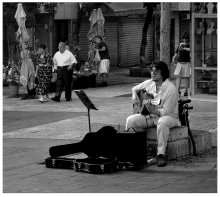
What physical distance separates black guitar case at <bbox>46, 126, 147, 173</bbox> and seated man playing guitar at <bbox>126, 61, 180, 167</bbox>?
0.37 m

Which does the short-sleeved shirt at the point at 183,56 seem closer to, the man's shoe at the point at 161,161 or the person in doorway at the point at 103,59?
the person in doorway at the point at 103,59

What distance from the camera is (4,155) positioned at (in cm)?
1165

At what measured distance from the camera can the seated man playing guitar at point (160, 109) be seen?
420 inches

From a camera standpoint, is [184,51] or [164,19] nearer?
[164,19]

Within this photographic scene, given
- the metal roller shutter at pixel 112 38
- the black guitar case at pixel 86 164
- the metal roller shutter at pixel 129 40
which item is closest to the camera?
the black guitar case at pixel 86 164

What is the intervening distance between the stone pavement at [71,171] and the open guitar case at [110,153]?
0.12 metres

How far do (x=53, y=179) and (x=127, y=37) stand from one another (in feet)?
81.0

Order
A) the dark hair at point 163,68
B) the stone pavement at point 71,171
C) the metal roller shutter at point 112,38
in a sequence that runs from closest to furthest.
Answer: the stone pavement at point 71,171, the dark hair at point 163,68, the metal roller shutter at point 112,38

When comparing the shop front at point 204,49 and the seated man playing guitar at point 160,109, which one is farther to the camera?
the shop front at point 204,49

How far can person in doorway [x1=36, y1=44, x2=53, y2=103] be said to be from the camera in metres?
19.3

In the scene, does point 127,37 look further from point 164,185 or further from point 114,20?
point 164,185

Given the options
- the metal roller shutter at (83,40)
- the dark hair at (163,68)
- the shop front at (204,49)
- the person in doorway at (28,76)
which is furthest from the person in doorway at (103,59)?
the dark hair at (163,68)

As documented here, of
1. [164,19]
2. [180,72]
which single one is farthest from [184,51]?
[164,19]

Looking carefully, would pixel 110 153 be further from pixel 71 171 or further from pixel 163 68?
pixel 163 68
